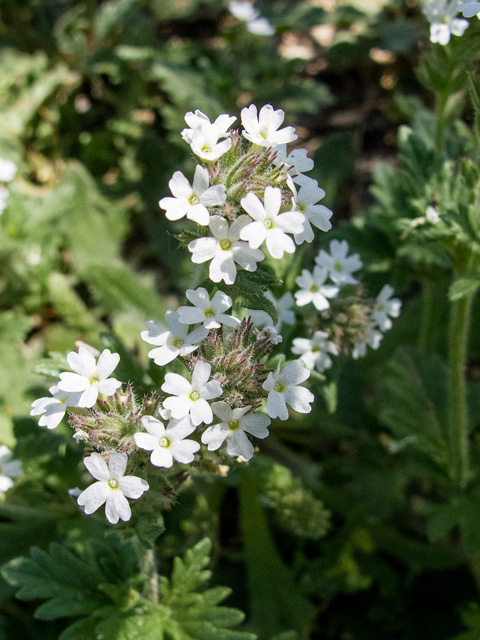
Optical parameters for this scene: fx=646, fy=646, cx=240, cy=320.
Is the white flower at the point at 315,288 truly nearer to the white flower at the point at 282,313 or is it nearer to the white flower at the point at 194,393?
the white flower at the point at 282,313

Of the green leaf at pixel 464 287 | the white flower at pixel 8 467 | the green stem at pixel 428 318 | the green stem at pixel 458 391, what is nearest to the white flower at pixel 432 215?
the green leaf at pixel 464 287

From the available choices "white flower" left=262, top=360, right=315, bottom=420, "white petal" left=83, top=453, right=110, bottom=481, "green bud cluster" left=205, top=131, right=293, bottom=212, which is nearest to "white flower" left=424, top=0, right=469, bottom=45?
"green bud cluster" left=205, top=131, right=293, bottom=212

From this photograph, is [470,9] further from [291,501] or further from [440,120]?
[291,501]

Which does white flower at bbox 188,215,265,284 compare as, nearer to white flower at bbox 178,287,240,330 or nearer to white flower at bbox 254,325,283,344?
white flower at bbox 178,287,240,330

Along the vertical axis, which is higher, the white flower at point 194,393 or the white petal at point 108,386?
the white petal at point 108,386

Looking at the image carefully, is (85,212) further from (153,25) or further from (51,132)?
(153,25)

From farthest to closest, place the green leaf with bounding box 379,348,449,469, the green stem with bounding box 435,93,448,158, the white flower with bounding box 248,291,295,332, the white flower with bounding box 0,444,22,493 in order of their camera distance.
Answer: the green leaf with bounding box 379,348,449,469 → the green stem with bounding box 435,93,448,158 → the white flower with bounding box 0,444,22,493 → the white flower with bounding box 248,291,295,332
